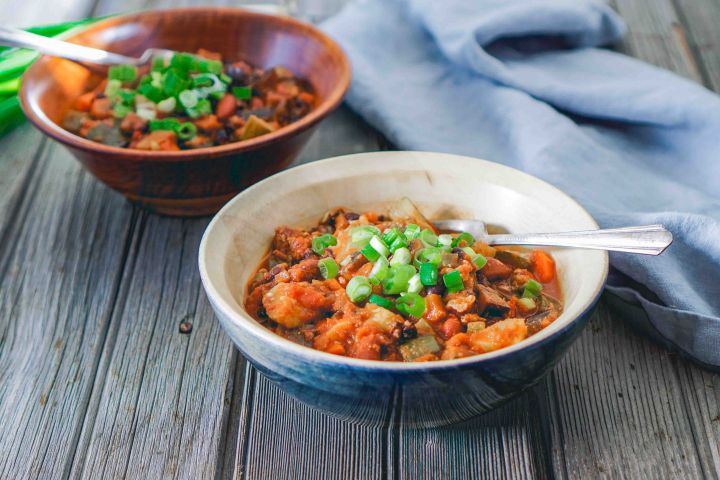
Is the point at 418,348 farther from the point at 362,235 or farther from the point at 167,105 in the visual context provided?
the point at 167,105

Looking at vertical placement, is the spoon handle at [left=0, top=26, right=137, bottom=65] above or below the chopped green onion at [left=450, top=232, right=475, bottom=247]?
below

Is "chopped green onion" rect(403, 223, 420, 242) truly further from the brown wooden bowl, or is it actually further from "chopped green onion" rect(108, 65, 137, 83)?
"chopped green onion" rect(108, 65, 137, 83)

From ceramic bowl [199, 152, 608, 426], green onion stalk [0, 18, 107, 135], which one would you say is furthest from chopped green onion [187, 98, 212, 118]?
green onion stalk [0, 18, 107, 135]

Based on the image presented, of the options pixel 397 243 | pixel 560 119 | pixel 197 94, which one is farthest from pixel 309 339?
pixel 560 119

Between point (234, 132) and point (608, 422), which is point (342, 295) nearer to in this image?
point (608, 422)


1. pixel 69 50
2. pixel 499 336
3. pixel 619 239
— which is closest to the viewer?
pixel 499 336

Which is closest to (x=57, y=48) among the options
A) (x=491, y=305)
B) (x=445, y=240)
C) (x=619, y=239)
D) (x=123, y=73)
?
(x=123, y=73)
